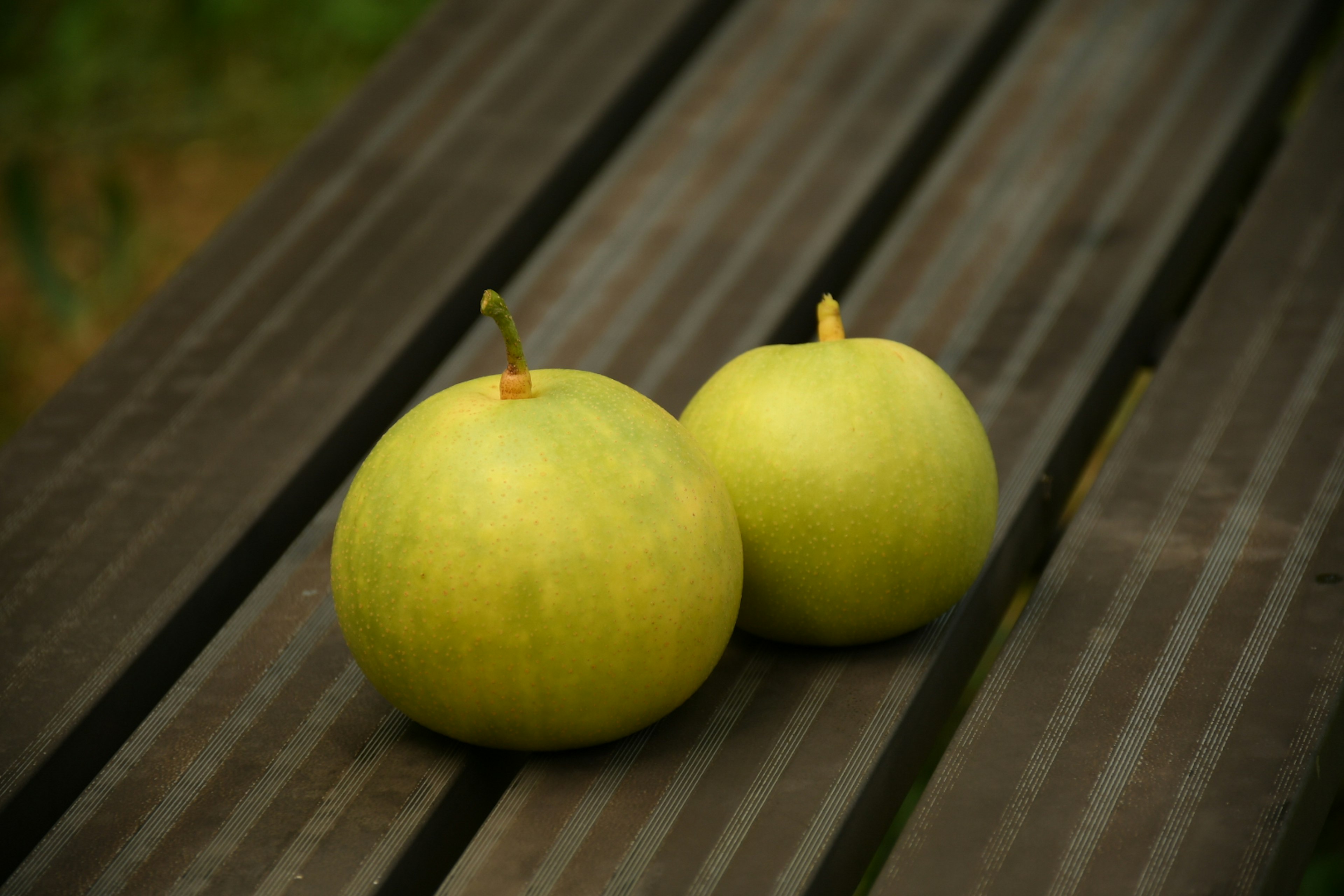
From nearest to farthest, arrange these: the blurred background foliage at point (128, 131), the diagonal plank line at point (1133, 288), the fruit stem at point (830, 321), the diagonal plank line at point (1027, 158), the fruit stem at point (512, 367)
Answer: the fruit stem at point (512, 367), the fruit stem at point (830, 321), the diagonal plank line at point (1133, 288), the diagonal plank line at point (1027, 158), the blurred background foliage at point (128, 131)

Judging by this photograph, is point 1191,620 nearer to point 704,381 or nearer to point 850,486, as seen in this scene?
point 850,486

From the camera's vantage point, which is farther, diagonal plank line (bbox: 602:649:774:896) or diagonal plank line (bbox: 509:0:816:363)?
diagonal plank line (bbox: 509:0:816:363)

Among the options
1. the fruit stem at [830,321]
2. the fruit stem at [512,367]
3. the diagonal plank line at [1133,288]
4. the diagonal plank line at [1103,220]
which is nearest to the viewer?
the fruit stem at [512,367]

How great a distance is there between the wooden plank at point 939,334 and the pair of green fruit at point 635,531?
0.06 meters

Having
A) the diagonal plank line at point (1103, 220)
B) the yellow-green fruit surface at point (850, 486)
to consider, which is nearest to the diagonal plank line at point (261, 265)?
the yellow-green fruit surface at point (850, 486)

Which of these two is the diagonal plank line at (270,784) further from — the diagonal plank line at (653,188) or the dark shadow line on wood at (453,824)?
the diagonal plank line at (653,188)

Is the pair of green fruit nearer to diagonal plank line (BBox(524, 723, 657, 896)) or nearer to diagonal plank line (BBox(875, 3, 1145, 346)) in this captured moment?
diagonal plank line (BBox(524, 723, 657, 896))

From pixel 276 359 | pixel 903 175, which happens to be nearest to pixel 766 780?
pixel 276 359

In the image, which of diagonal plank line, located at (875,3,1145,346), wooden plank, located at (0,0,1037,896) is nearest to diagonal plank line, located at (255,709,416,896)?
wooden plank, located at (0,0,1037,896)

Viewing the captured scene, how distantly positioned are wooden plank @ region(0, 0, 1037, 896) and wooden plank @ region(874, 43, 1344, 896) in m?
0.28

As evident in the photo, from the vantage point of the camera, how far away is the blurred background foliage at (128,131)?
2412 millimetres

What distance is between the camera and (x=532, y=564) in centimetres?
96

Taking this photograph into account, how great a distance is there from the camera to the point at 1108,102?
6.57 feet

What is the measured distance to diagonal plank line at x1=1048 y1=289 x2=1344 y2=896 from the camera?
0.97 meters
